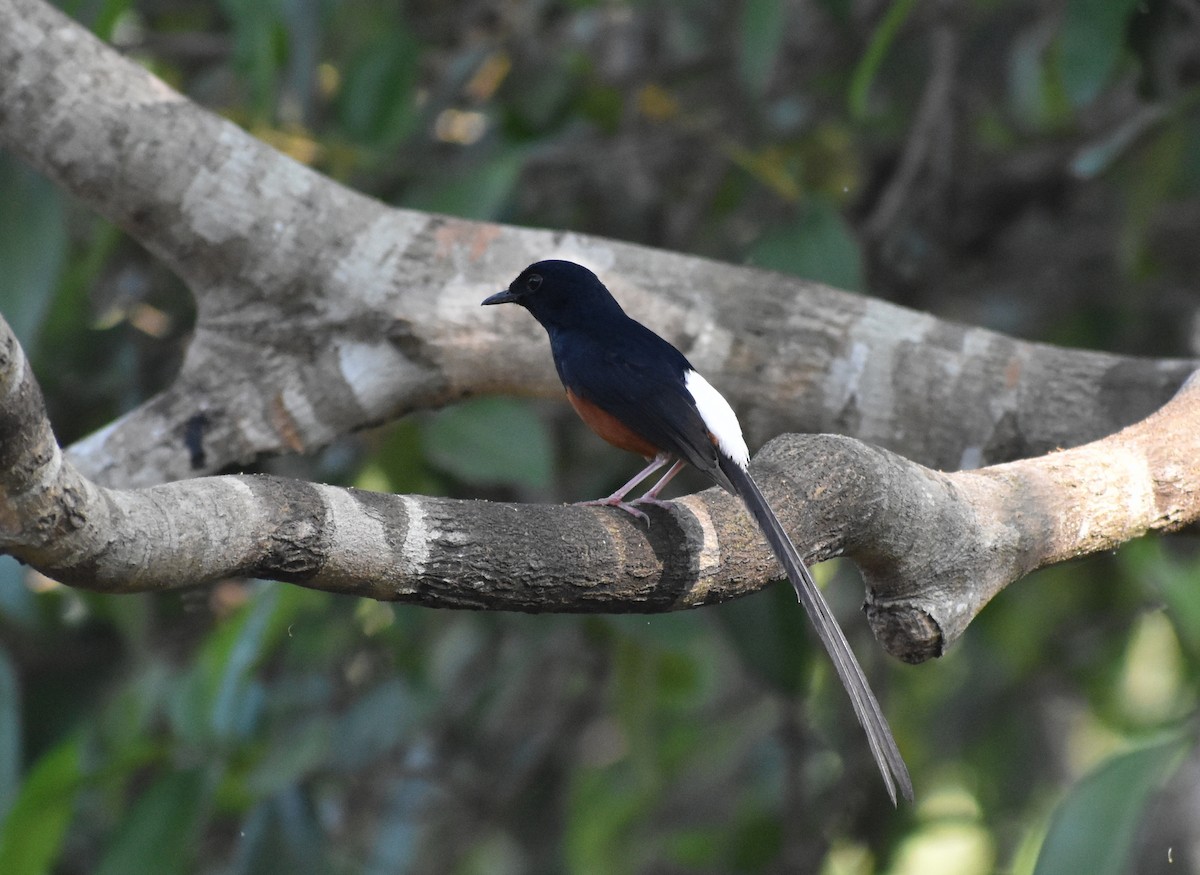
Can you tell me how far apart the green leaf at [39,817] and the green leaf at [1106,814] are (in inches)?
85.5

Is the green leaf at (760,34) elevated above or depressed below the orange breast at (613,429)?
above

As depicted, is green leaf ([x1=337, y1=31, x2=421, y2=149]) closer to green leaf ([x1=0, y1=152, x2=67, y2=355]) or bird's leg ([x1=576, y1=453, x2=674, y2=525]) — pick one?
green leaf ([x1=0, y1=152, x2=67, y2=355])

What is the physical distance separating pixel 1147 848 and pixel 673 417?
3774 mm

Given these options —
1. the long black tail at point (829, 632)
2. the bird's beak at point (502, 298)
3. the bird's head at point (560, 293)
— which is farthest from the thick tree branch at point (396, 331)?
the long black tail at point (829, 632)

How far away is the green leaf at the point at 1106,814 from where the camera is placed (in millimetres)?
2498

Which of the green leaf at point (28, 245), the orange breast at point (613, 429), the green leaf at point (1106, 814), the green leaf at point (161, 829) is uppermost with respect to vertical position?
the green leaf at point (28, 245)

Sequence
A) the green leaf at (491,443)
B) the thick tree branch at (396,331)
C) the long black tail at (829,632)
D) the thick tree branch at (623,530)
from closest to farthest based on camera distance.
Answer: the thick tree branch at (623,530) < the long black tail at (829,632) < the thick tree branch at (396,331) < the green leaf at (491,443)

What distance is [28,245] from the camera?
3410 millimetres

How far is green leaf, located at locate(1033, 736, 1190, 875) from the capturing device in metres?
2.50

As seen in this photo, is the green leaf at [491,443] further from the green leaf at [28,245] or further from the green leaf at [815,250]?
the green leaf at [28,245]

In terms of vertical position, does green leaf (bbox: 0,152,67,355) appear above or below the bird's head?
above

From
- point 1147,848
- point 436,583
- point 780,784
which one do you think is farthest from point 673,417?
point 1147,848

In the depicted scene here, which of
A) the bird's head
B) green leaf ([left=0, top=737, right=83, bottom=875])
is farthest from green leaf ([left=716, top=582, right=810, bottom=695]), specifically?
green leaf ([left=0, top=737, right=83, bottom=875])

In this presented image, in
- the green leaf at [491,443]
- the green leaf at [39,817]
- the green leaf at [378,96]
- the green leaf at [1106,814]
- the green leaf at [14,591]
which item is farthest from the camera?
the green leaf at [378,96]
